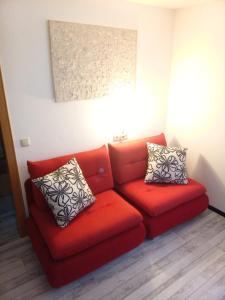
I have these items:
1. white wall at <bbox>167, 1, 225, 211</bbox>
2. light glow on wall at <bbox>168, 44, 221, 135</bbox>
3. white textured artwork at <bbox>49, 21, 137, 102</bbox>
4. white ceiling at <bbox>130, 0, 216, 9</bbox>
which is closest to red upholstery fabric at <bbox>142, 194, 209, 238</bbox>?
white wall at <bbox>167, 1, 225, 211</bbox>

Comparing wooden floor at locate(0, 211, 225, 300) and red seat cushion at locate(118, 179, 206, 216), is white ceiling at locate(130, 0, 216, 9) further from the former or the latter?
wooden floor at locate(0, 211, 225, 300)

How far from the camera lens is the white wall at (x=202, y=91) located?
232 centimetres

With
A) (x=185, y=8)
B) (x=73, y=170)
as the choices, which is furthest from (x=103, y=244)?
(x=185, y=8)

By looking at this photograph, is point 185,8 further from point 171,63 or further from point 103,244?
point 103,244

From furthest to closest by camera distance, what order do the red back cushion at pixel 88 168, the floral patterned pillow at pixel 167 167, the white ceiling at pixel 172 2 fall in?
the floral patterned pillow at pixel 167 167 → the white ceiling at pixel 172 2 → the red back cushion at pixel 88 168

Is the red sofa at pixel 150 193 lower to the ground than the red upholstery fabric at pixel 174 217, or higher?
higher

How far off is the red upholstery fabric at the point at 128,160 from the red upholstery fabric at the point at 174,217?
0.51m

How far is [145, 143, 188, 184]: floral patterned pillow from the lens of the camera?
2.41 m

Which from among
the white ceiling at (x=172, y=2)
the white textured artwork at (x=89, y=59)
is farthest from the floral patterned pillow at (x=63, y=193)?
the white ceiling at (x=172, y=2)

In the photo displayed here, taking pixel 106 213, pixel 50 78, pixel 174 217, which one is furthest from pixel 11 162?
pixel 174 217

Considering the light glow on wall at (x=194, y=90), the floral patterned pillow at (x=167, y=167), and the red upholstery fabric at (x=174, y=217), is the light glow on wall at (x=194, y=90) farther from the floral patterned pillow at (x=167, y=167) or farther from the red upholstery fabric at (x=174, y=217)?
the red upholstery fabric at (x=174, y=217)

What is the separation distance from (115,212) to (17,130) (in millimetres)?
1173

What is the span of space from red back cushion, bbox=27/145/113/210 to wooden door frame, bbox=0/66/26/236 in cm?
18

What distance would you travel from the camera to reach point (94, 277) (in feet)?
6.09
